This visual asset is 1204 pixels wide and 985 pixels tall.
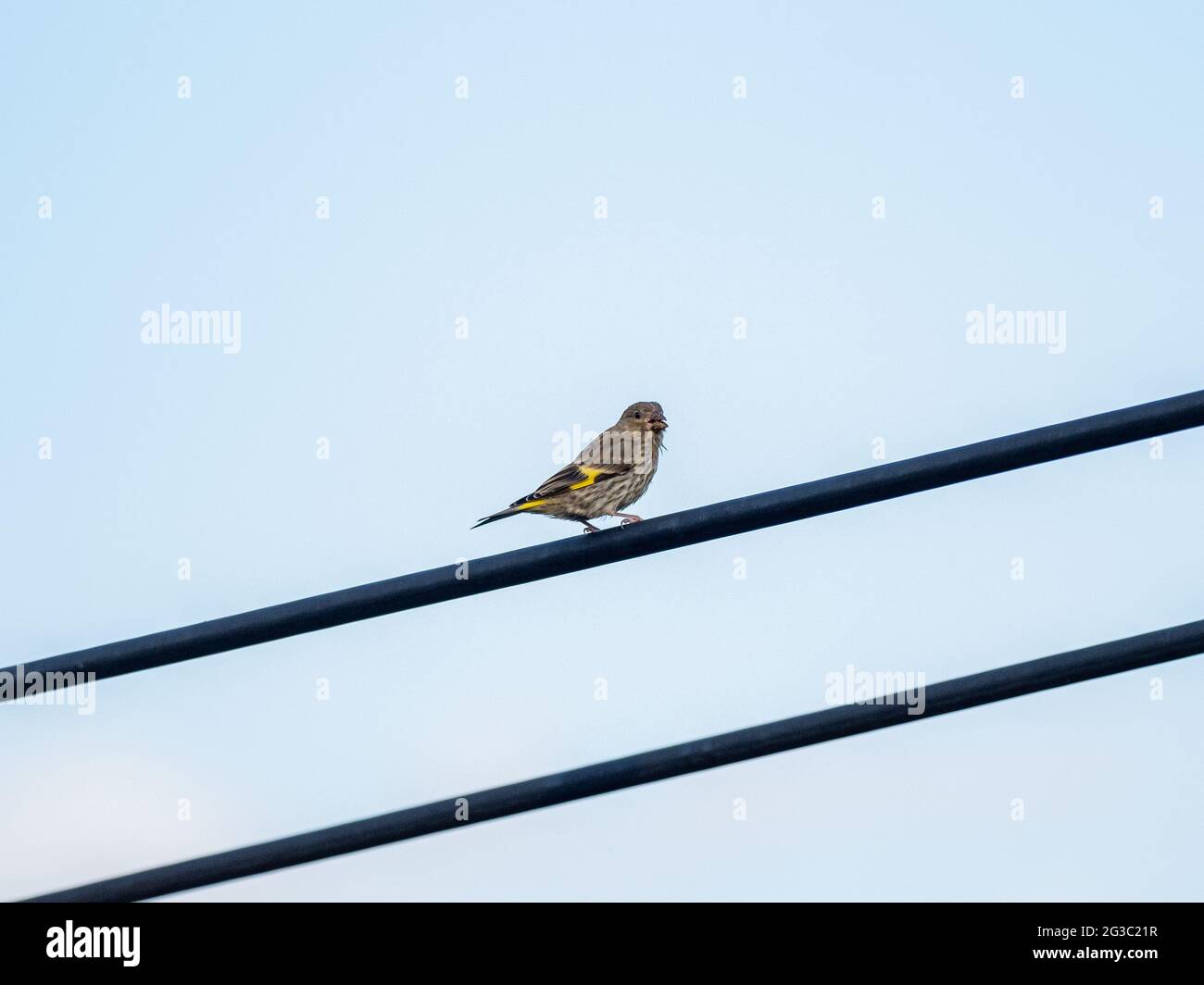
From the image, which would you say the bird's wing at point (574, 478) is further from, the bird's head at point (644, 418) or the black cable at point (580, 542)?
the black cable at point (580, 542)

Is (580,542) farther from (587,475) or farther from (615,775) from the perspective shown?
(587,475)

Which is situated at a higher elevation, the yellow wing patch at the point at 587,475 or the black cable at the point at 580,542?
the yellow wing patch at the point at 587,475

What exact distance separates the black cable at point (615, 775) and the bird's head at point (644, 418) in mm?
5279

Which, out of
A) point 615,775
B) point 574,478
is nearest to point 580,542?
point 615,775

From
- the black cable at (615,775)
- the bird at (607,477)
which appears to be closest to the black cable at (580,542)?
the black cable at (615,775)

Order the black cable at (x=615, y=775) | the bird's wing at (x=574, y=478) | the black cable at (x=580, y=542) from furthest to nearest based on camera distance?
1. the bird's wing at (x=574, y=478)
2. the black cable at (x=580, y=542)
3. the black cable at (x=615, y=775)

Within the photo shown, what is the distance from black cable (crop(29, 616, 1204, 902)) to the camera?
2959mm

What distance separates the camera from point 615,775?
9.79ft

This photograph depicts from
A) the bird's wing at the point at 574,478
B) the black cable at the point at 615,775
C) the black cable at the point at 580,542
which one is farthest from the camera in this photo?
the bird's wing at the point at 574,478

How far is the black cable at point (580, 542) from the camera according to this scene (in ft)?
10.3

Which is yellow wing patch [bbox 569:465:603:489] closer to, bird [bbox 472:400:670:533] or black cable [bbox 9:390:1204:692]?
bird [bbox 472:400:670:533]
